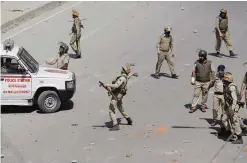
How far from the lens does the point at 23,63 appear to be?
15.7 meters

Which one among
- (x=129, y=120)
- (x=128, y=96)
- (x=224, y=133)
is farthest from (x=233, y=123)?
(x=128, y=96)

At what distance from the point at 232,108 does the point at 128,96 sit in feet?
15.0

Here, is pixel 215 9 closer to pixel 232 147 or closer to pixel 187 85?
pixel 187 85

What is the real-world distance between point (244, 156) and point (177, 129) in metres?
2.16

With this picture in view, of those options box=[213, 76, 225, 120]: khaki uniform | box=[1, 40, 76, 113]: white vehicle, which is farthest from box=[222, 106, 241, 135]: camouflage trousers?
box=[1, 40, 76, 113]: white vehicle

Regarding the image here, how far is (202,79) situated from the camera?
15.8 m

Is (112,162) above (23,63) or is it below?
below

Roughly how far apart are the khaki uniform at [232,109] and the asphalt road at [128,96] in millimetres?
417

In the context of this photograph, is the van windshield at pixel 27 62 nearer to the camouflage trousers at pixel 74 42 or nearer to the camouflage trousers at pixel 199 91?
the camouflage trousers at pixel 199 91

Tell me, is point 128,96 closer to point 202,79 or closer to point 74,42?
point 202,79

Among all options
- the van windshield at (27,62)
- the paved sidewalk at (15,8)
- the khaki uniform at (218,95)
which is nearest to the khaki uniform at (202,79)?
the khaki uniform at (218,95)

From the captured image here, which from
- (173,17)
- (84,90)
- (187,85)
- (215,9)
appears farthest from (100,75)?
(215,9)

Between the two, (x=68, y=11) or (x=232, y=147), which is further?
(x=68, y=11)

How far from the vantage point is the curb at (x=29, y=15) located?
83.9 feet
